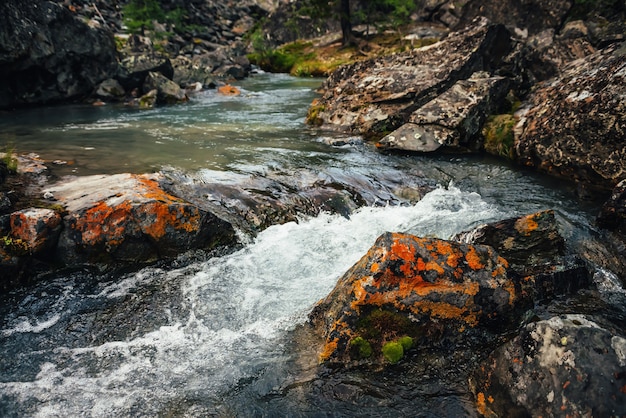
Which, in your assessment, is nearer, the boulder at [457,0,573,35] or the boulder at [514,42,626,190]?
the boulder at [514,42,626,190]

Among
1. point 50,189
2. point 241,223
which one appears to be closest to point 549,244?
point 241,223

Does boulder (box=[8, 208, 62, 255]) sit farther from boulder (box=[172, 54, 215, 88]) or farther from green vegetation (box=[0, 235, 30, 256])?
boulder (box=[172, 54, 215, 88])

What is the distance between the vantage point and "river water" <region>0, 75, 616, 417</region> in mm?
4215

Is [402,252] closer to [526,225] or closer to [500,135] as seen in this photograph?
[526,225]

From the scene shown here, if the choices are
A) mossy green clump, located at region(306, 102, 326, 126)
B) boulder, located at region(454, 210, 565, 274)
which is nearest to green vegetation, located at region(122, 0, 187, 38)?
mossy green clump, located at region(306, 102, 326, 126)

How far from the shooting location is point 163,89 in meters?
23.5

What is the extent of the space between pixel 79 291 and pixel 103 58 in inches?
878

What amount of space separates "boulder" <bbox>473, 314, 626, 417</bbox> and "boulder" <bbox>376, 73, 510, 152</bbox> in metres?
8.56

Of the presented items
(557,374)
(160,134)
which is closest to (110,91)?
(160,134)

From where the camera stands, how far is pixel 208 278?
21.1 ft

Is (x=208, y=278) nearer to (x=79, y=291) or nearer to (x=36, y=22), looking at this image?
(x=79, y=291)

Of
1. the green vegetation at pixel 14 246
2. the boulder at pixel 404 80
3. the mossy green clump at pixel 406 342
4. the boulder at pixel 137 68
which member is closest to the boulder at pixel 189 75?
the boulder at pixel 137 68

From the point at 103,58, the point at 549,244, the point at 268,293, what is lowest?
the point at 268,293

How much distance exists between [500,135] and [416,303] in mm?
8829
